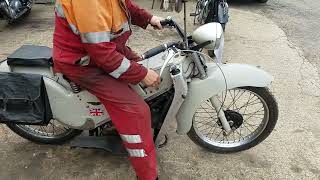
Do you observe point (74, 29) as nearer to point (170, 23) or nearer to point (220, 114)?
point (170, 23)

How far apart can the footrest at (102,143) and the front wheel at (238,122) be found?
59cm

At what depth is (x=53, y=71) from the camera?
9.02 ft

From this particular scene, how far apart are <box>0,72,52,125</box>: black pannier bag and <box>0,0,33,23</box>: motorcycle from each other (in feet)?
11.1

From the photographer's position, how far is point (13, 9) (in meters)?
5.81

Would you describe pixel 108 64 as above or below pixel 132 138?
above

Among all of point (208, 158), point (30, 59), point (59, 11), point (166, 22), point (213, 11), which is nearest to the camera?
point (59, 11)

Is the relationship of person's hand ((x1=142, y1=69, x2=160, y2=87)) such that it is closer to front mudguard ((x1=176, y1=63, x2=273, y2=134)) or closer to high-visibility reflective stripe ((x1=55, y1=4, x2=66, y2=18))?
front mudguard ((x1=176, y1=63, x2=273, y2=134))

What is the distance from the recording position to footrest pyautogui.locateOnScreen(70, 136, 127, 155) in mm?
3025

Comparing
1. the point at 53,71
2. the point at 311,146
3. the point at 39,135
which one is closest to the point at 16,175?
the point at 39,135

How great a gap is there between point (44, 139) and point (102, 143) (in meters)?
0.59

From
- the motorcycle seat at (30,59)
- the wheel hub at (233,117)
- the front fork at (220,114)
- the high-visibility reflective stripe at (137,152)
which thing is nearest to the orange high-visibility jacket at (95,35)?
the motorcycle seat at (30,59)

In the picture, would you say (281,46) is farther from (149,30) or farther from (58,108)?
(58,108)

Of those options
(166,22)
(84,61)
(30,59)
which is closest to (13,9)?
(30,59)

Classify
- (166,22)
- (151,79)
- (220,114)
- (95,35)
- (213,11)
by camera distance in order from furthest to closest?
(213,11) < (220,114) < (166,22) < (151,79) < (95,35)
